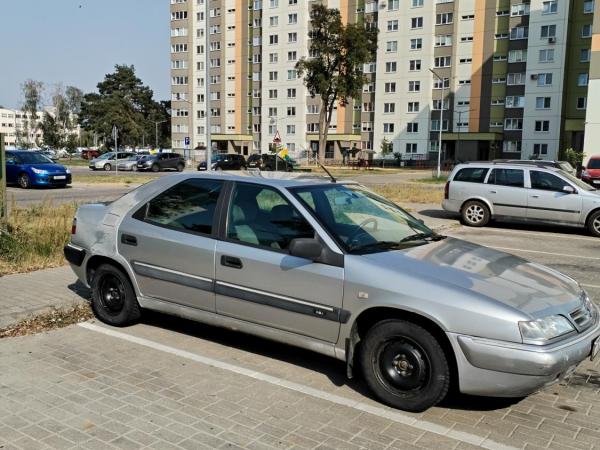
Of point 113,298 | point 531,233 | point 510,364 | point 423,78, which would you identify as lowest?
point 531,233

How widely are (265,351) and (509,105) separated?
71946 millimetres

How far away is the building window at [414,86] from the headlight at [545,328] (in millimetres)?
75305

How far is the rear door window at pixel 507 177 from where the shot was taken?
14.3m

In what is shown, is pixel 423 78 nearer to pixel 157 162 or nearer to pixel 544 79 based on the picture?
pixel 544 79

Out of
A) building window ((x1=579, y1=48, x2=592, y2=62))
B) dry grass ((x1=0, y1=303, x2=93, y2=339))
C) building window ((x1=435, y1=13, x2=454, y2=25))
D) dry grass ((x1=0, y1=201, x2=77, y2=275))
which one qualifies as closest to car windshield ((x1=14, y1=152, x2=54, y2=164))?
dry grass ((x1=0, y1=201, x2=77, y2=275))

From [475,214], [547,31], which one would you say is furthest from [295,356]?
[547,31]

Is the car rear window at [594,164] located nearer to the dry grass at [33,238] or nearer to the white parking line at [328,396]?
the dry grass at [33,238]

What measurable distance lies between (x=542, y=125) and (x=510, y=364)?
2804 inches

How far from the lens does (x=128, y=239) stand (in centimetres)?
551

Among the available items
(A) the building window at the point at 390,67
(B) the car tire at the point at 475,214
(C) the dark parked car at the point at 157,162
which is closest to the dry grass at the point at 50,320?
(B) the car tire at the point at 475,214

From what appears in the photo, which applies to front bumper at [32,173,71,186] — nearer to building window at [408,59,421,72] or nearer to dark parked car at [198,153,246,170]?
dark parked car at [198,153,246,170]

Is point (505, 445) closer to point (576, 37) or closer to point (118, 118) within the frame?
point (576, 37)

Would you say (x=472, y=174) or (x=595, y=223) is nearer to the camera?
(x=595, y=223)

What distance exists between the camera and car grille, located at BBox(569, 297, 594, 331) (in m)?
3.92
